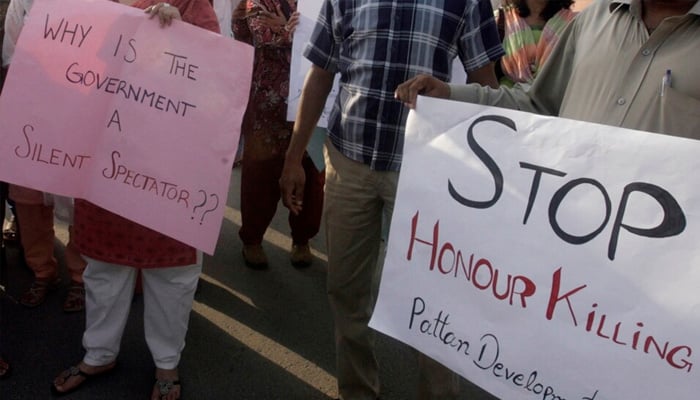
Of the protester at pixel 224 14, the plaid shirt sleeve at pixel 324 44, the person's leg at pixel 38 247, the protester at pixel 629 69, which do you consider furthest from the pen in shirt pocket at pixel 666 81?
the protester at pixel 224 14

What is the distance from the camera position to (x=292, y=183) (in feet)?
7.34

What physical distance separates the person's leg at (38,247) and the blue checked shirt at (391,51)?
1.82 meters

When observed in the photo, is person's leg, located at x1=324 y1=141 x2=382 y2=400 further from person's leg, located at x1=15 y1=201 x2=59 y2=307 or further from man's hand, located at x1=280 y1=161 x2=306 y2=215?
person's leg, located at x1=15 y1=201 x2=59 y2=307

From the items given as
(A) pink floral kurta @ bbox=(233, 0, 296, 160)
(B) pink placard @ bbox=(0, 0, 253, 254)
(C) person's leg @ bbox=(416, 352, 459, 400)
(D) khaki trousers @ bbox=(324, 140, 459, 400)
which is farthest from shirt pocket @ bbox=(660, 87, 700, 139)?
(A) pink floral kurta @ bbox=(233, 0, 296, 160)

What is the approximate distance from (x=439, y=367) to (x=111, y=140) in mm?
1257

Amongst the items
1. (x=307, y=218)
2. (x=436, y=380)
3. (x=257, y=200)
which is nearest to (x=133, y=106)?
(x=436, y=380)

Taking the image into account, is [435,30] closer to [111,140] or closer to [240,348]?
[111,140]

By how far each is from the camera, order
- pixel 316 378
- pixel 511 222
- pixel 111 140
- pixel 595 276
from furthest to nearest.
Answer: pixel 316 378
pixel 111 140
pixel 511 222
pixel 595 276

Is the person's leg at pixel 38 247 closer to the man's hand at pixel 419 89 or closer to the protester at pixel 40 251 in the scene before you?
the protester at pixel 40 251

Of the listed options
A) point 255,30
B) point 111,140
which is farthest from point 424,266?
point 255,30

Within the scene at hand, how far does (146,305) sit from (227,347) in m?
0.57

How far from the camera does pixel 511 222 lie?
133 cm

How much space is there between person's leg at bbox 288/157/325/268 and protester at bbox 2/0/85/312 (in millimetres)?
1191

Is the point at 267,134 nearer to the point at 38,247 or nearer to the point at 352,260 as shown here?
the point at 38,247
